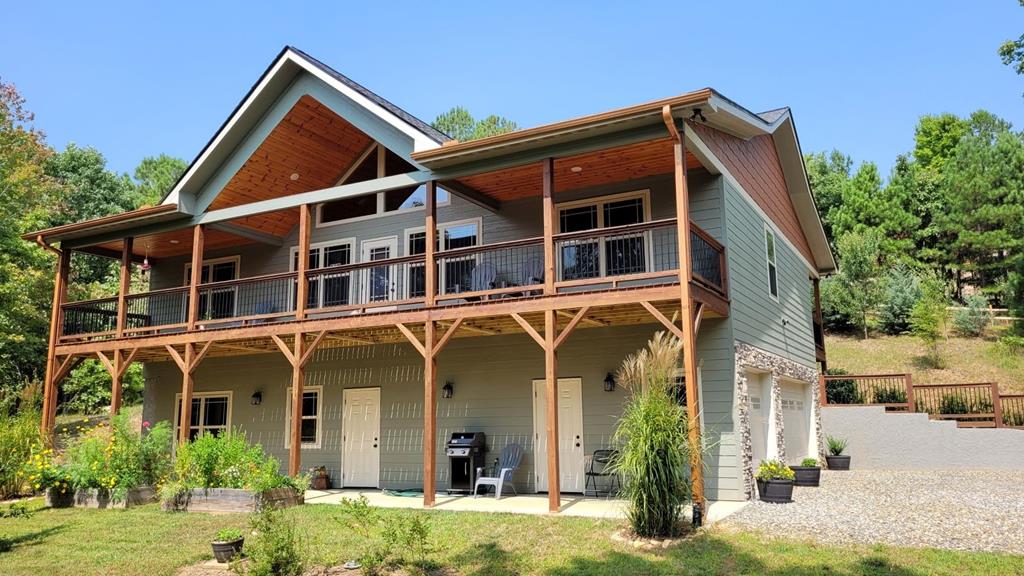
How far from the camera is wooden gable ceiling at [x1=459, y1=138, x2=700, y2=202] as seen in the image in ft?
36.6

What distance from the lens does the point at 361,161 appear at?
15.1 m

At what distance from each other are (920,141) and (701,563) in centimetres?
4455

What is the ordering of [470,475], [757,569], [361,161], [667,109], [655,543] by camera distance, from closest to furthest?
[757,569], [655,543], [667,109], [470,475], [361,161]

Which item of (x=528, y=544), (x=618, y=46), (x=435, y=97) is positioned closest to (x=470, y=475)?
(x=528, y=544)

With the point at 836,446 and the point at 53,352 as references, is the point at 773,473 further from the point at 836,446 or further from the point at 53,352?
the point at 53,352

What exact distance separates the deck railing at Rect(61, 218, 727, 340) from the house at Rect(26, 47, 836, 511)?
5 cm

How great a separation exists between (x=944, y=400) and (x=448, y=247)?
1273 centimetres

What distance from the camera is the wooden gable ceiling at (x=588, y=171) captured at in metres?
11.1

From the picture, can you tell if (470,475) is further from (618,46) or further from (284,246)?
(618,46)

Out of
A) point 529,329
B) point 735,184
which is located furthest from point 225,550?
point 735,184

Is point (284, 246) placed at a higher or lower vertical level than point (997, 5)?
lower

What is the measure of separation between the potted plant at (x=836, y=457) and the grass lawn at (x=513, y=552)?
945 cm

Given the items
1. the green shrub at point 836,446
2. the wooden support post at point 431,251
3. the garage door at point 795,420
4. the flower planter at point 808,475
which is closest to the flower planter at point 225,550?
the wooden support post at point 431,251

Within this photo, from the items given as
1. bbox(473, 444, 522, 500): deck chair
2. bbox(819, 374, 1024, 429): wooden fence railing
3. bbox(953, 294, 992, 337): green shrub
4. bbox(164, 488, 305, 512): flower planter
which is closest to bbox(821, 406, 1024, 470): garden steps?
→ bbox(819, 374, 1024, 429): wooden fence railing
